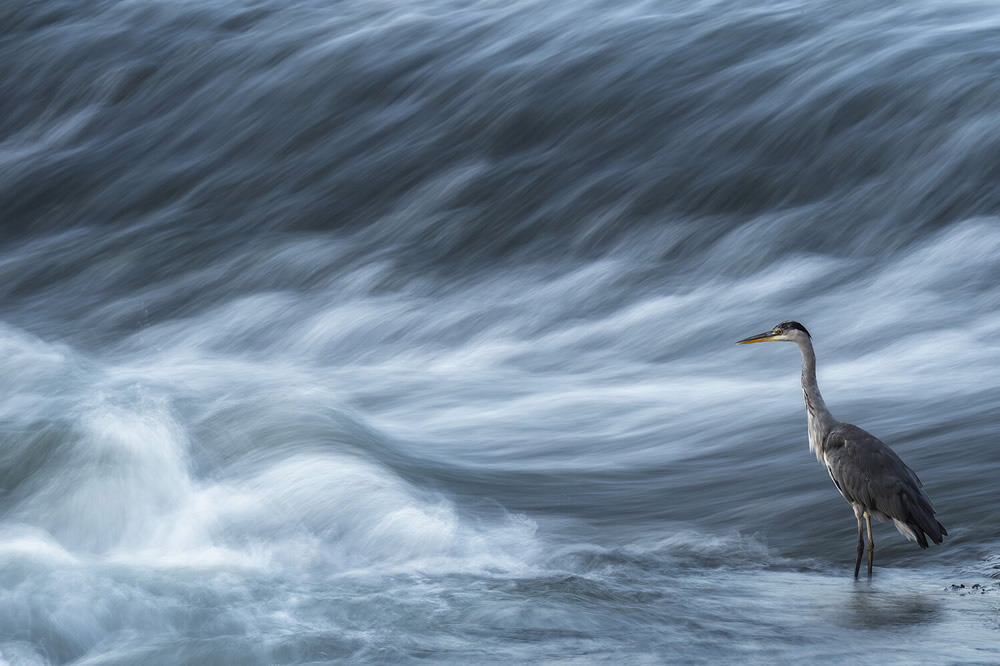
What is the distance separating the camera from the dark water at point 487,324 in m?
5.94

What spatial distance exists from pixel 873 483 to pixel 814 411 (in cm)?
76

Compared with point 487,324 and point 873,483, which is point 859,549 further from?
point 487,324

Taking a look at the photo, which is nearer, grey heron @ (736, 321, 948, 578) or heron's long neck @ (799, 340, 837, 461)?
grey heron @ (736, 321, 948, 578)

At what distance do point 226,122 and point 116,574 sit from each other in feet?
33.2

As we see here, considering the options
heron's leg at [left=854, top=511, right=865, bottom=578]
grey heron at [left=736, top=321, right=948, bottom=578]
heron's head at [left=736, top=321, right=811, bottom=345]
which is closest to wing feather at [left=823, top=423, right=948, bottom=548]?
grey heron at [left=736, top=321, right=948, bottom=578]

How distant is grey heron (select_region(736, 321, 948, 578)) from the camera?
6.03 meters

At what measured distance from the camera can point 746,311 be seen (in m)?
10.8

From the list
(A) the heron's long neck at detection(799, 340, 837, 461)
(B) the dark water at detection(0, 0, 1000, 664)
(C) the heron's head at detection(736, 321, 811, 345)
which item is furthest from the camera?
(C) the heron's head at detection(736, 321, 811, 345)

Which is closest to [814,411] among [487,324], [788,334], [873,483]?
[788,334]

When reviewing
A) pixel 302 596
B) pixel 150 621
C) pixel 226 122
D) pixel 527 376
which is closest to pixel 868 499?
pixel 302 596

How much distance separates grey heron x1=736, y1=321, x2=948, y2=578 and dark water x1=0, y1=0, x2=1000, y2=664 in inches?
9.4

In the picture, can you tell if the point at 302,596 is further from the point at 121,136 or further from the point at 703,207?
the point at 121,136

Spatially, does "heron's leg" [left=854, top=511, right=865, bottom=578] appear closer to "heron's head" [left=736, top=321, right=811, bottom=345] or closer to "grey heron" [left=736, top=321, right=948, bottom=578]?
"grey heron" [left=736, top=321, right=948, bottom=578]

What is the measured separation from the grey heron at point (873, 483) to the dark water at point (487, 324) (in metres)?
0.24
